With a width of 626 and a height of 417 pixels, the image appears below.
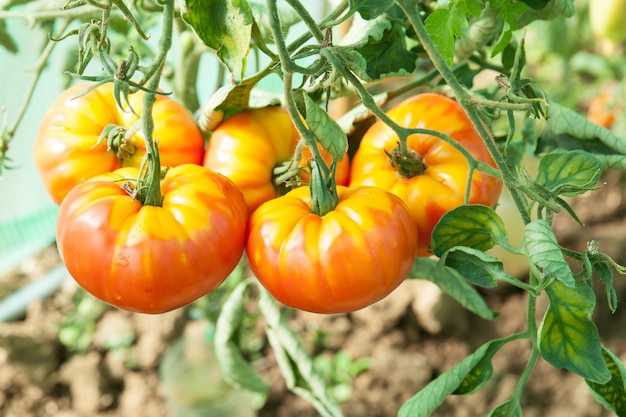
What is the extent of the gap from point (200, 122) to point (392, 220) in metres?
0.25

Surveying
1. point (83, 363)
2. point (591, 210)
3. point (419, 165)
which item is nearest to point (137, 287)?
point (419, 165)

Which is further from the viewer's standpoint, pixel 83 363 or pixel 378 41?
pixel 83 363

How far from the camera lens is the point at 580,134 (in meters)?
0.71

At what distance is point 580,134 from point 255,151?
1.11ft

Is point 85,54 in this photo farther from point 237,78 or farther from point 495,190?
point 495,190

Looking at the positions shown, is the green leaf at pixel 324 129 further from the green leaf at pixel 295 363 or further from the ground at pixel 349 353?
the ground at pixel 349 353

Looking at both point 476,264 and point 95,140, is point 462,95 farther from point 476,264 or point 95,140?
point 95,140

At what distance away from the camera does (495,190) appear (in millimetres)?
685

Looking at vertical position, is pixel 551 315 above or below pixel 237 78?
below

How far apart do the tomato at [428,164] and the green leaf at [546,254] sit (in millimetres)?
141

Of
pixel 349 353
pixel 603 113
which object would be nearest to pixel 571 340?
pixel 349 353

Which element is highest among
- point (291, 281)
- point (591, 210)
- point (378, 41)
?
→ point (378, 41)

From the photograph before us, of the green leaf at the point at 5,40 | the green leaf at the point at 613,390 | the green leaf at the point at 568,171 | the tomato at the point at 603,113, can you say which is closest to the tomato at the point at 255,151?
the green leaf at the point at 568,171

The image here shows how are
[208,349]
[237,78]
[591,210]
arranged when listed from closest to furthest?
1. [237,78]
2. [208,349]
3. [591,210]
